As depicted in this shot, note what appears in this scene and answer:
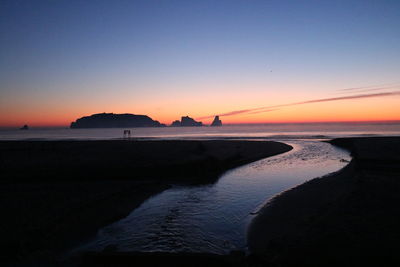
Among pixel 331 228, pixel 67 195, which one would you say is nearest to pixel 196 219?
pixel 331 228

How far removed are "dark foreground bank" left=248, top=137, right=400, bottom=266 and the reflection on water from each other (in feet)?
3.78

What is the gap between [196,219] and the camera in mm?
11305

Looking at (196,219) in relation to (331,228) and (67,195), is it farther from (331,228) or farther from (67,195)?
(67,195)

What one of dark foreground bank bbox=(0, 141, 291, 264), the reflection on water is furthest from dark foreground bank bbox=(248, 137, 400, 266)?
dark foreground bank bbox=(0, 141, 291, 264)

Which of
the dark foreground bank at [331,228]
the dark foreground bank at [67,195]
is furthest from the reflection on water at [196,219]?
the dark foreground bank at [331,228]

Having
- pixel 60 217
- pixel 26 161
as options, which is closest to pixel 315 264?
pixel 60 217

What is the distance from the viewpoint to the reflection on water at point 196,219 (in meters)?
8.80

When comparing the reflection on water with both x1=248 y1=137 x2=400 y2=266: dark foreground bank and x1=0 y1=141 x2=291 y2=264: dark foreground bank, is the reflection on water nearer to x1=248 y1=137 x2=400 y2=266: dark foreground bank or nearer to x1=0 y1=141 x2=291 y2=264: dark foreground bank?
x1=0 y1=141 x2=291 y2=264: dark foreground bank

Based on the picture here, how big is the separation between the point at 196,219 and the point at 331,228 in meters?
5.89

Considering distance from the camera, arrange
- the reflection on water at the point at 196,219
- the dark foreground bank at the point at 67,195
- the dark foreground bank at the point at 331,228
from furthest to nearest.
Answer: the reflection on water at the point at 196,219 → the dark foreground bank at the point at 67,195 → the dark foreground bank at the point at 331,228

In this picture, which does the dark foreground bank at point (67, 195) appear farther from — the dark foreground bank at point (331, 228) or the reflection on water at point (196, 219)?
the dark foreground bank at point (331, 228)

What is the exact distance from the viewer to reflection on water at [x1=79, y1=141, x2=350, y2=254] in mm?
8797

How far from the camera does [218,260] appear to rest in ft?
23.4

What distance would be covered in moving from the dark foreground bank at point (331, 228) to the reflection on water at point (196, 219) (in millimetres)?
1153
